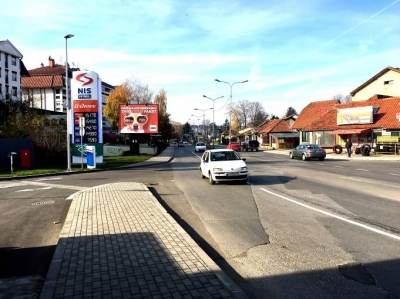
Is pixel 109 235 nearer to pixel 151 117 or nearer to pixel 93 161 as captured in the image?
pixel 93 161

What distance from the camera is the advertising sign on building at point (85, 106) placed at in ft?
101

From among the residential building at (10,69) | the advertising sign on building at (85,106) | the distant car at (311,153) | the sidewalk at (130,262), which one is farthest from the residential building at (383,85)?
the sidewalk at (130,262)

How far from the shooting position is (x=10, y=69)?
254 ft

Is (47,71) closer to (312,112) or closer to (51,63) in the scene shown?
(51,63)

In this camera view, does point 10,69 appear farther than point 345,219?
Yes

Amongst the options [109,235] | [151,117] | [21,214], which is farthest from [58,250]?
[151,117]

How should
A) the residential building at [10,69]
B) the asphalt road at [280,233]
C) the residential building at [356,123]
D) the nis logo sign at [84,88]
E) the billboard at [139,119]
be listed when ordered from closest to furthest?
1. the asphalt road at [280,233]
2. the nis logo sign at [84,88]
3. the residential building at [356,123]
4. the billboard at [139,119]
5. the residential building at [10,69]

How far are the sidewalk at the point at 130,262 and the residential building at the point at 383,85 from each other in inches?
2274

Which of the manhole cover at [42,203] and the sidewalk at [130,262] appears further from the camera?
the manhole cover at [42,203]

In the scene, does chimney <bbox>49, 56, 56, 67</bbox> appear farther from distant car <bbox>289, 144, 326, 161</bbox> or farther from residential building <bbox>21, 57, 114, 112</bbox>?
distant car <bbox>289, 144, 326, 161</bbox>

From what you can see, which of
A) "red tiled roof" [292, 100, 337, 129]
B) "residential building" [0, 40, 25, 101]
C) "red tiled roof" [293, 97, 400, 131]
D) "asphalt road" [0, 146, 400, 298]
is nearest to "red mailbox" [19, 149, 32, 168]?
"asphalt road" [0, 146, 400, 298]

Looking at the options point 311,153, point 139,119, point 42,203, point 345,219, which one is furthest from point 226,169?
point 139,119

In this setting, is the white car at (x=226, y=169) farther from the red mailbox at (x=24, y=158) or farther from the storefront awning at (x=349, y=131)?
the storefront awning at (x=349, y=131)

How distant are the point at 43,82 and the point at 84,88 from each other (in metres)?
80.4
